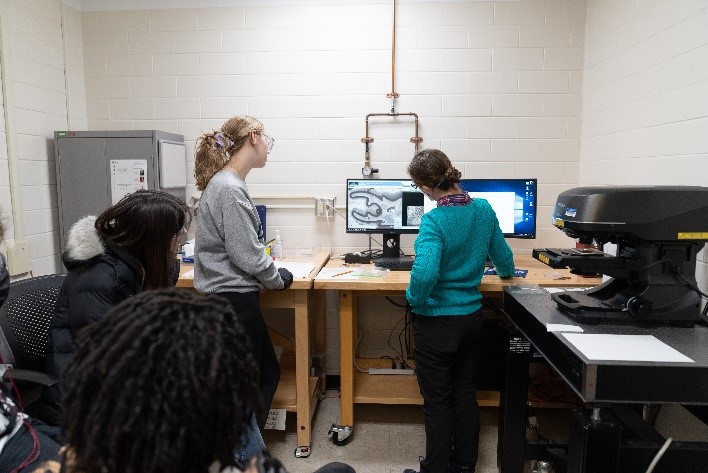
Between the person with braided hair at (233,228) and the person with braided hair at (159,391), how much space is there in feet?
4.11

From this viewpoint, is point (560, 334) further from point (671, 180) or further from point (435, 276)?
point (671, 180)

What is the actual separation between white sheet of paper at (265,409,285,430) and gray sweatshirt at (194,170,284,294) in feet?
2.48

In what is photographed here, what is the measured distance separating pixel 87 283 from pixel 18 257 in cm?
127

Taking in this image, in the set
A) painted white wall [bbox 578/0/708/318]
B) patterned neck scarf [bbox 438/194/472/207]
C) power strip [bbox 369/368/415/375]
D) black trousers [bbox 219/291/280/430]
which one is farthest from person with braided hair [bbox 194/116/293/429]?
painted white wall [bbox 578/0/708/318]

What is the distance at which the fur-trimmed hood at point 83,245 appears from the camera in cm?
160

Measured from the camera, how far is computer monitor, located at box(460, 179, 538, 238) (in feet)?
8.86

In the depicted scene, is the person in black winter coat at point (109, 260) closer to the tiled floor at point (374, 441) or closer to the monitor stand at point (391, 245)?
the tiled floor at point (374, 441)

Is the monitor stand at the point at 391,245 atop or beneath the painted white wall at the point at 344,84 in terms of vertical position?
beneath

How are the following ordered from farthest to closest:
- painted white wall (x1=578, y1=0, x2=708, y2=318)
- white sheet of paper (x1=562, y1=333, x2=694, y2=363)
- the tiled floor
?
1. the tiled floor
2. painted white wall (x1=578, y1=0, x2=708, y2=318)
3. white sheet of paper (x1=562, y1=333, x2=694, y2=363)

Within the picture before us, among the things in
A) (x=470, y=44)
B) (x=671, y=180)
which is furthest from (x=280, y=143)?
(x=671, y=180)

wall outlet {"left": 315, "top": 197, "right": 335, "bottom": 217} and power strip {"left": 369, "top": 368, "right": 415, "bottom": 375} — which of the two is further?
wall outlet {"left": 315, "top": 197, "right": 335, "bottom": 217}

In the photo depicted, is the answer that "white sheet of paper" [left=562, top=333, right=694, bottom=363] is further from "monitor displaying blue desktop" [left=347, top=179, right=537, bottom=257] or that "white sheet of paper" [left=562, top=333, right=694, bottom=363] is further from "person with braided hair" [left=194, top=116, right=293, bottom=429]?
"monitor displaying blue desktop" [left=347, top=179, right=537, bottom=257]

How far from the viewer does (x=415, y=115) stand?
300 centimetres

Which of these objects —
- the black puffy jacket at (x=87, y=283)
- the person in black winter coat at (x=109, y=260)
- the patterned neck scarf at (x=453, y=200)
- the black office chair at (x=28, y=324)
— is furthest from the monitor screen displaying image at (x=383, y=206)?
the black office chair at (x=28, y=324)
